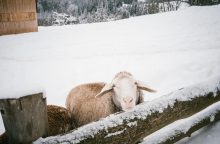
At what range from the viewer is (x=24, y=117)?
74.5 inches

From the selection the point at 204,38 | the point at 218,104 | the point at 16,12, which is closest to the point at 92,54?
the point at 204,38

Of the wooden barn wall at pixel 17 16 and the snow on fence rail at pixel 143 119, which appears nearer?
the snow on fence rail at pixel 143 119

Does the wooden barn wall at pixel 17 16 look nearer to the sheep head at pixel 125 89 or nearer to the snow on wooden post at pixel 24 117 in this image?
the sheep head at pixel 125 89

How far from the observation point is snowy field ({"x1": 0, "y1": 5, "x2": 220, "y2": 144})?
737cm

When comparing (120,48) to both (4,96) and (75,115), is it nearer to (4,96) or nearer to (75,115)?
(75,115)

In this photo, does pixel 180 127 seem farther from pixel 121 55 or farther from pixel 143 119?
pixel 121 55

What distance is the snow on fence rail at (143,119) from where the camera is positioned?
2193 mm

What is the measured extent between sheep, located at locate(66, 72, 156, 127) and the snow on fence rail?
2.44 ft

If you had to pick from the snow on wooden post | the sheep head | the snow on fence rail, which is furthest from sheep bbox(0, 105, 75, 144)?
the snow on wooden post

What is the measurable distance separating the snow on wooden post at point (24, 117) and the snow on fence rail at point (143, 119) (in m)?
0.10

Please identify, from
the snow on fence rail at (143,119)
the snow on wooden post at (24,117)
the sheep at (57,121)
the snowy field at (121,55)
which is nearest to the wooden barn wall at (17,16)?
the snowy field at (121,55)

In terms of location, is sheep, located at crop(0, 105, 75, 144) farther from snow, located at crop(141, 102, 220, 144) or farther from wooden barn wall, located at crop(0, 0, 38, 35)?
wooden barn wall, located at crop(0, 0, 38, 35)

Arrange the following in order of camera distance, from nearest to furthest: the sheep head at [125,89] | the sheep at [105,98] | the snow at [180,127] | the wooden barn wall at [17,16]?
the snow at [180,127] → the sheep head at [125,89] → the sheep at [105,98] → the wooden barn wall at [17,16]

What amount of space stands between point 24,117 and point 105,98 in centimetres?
266
